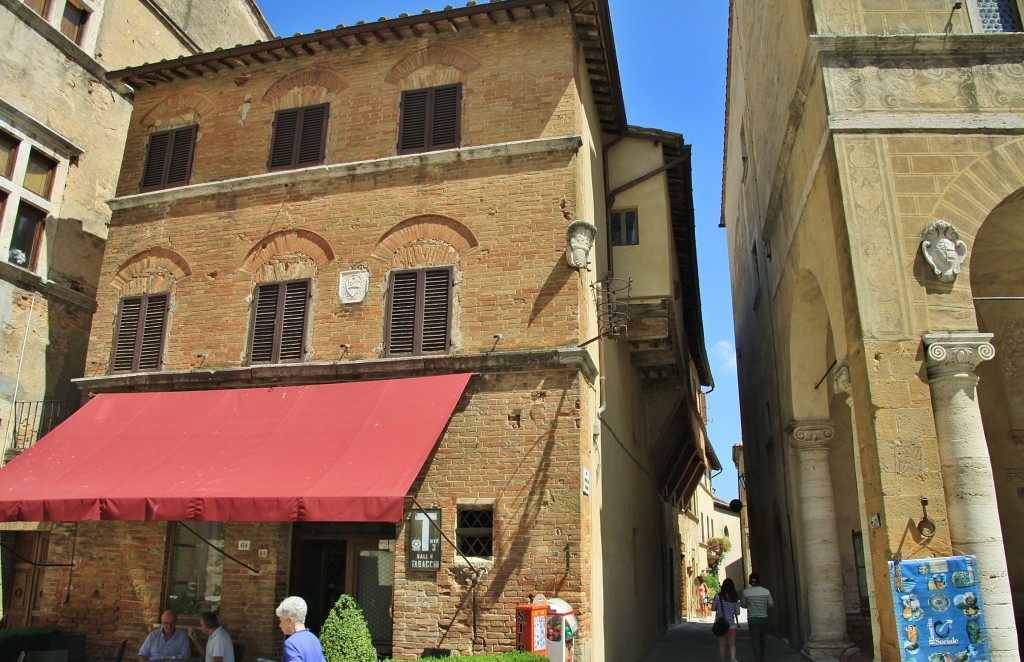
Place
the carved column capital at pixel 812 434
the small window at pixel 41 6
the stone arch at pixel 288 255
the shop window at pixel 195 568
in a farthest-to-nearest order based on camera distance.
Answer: the small window at pixel 41 6
the carved column capital at pixel 812 434
the stone arch at pixel 288 255
the shop window at pixel 195 568

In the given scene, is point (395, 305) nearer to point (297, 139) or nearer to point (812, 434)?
point (297, 139)

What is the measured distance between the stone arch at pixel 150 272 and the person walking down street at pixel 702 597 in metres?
31.1

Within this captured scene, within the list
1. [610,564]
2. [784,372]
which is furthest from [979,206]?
[610,564]

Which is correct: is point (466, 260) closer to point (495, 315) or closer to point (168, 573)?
point (495, 315)

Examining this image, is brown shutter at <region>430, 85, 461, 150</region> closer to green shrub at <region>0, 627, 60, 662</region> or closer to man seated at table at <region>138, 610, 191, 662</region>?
man seated at table at <region>138, 610, 191, 662</region>

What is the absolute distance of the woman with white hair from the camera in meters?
5.94

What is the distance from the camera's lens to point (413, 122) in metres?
12.3

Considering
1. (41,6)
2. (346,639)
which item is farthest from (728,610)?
(41,6)

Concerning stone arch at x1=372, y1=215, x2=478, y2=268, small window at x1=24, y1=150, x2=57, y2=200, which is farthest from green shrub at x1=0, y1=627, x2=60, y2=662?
small window at x1=24, y1=150, x2=57, y2=200

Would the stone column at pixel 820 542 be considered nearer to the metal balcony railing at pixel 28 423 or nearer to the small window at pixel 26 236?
the metal balcony railing at pixel 28 423

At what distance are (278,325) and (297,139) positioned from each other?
11.0 ft

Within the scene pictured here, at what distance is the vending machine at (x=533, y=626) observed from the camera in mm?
8758

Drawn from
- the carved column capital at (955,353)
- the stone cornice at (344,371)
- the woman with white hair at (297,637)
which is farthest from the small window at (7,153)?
the carved column capital at (955,353)

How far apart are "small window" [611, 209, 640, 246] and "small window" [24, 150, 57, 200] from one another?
11.0 m
